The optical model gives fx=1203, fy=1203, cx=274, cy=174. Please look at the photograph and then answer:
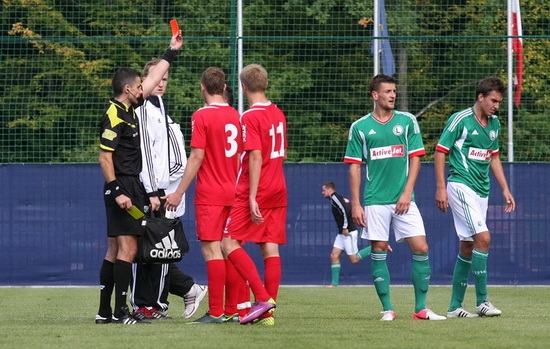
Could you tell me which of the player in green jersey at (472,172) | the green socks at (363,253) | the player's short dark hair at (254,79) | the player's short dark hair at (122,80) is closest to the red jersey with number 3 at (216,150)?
the player's short dark hair at (254,79)

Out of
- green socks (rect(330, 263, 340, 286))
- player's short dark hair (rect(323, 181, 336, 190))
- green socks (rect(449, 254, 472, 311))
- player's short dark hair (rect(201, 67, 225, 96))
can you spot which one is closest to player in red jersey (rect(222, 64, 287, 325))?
player's short dark hair (rect(201, 67, 225, 96))

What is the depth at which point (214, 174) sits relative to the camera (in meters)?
10.2

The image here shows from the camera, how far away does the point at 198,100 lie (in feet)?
74.5

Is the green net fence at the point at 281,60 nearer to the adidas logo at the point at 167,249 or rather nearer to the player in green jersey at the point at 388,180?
the player in green jersey at the point at 388,180

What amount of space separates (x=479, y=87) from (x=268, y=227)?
2.56 m

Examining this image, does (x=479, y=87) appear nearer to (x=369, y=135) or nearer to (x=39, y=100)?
(x=369, y=135)

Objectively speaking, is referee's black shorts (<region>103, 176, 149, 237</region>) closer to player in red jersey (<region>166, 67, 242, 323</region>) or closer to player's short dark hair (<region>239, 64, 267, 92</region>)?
player in red jersey (<region>166, 67, 242, 323</region>)

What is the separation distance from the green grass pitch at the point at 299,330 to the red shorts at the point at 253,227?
2.39 feet

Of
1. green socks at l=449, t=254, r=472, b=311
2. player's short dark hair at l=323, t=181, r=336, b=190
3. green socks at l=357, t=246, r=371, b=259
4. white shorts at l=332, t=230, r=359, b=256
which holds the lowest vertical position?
green socks at l=357, t=246, r=371, b=259

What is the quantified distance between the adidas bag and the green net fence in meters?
9.44

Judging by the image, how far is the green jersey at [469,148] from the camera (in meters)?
11.1

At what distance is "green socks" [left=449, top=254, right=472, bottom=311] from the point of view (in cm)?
1115

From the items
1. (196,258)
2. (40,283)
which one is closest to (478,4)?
A: (196,258)

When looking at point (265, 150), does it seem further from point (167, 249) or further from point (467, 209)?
point (467, 209)
